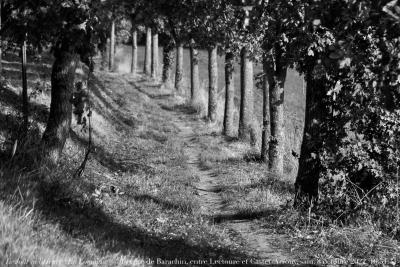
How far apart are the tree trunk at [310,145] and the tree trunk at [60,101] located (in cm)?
415

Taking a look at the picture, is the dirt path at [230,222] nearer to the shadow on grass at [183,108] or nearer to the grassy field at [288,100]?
the grassy field at [288,100]

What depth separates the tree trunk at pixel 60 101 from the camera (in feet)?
25.8

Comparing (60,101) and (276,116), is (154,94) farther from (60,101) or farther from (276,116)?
(60,101)

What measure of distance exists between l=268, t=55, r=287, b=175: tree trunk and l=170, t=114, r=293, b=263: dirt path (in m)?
1.61

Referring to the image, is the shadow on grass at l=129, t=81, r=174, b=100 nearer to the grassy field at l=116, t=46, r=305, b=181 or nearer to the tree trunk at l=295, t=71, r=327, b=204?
the grassy field at l=116, t=46, r=305, b=181

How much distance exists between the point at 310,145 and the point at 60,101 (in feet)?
14.4

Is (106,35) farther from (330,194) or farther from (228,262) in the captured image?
(330,194)

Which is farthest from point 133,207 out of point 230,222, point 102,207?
point 230,222

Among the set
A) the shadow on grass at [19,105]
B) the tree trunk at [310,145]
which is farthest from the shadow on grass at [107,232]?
the shadow on grass at [19,105]

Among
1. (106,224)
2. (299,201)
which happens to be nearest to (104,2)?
(106,224)

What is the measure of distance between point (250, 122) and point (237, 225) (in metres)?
8.39

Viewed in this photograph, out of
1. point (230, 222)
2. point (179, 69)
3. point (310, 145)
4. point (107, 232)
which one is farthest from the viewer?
point (179, 69)

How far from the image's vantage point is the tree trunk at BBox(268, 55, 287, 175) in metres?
11.9

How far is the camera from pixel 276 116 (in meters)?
11.9
